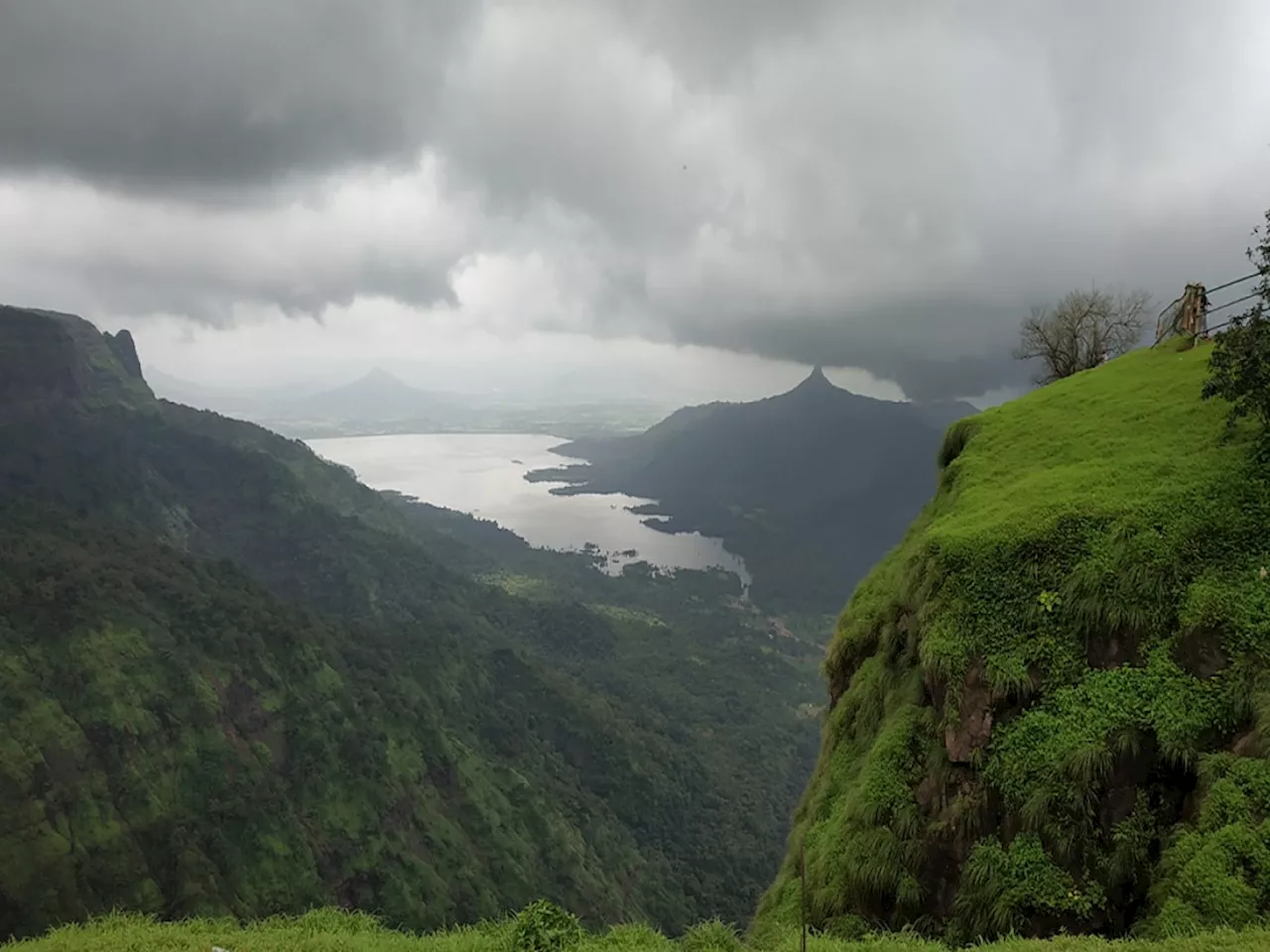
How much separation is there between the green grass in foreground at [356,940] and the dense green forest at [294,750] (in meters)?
58.8

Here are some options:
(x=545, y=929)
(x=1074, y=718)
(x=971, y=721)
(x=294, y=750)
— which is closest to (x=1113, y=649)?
(x=1074, y=718)

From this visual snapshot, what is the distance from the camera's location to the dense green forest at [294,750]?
6312cm

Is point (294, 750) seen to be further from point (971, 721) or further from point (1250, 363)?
point (1250, 363)

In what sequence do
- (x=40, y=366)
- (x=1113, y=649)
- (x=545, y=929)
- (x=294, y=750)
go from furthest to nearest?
(x=40, y=366) < (x=294, y=750) < (x=1113, y=649) < (x=545, y=929)

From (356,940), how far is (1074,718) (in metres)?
10.5

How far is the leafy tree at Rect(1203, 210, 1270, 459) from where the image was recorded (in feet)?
35.9

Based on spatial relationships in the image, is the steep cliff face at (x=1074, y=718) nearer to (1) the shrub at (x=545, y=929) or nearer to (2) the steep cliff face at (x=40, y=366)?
(1) the shrub at (x=545, y=929)

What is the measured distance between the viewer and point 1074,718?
9.51m

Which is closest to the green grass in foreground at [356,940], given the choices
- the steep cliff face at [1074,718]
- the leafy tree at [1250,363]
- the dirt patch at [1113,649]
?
the steep cliff face at [1074,718]

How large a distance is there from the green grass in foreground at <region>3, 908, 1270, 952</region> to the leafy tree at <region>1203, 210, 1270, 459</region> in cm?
873

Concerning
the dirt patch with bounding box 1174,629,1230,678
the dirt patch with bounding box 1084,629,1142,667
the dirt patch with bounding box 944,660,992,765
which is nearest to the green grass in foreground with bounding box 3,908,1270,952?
the dirt patch with bounding box 944,660,992,765

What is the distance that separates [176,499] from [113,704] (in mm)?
126980

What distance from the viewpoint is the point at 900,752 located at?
37.1 feet

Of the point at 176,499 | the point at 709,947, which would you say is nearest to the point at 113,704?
the point at 709,947
